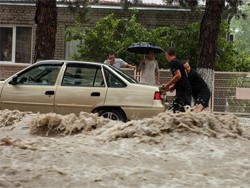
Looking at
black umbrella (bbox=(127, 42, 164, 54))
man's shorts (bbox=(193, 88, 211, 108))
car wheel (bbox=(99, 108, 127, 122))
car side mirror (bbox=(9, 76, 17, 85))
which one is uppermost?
black umbrella (bbox=(127, 42, 164, 54))

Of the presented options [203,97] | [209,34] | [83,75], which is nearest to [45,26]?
[83,75]

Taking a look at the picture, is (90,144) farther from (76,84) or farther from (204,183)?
(76,84)

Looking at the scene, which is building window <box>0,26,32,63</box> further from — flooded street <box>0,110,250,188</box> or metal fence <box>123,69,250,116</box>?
flooded street <box>0,110,250,188</box>

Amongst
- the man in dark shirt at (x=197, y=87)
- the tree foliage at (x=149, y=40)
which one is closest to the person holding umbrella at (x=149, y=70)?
the man in dark shirt at (x=197, y=87)

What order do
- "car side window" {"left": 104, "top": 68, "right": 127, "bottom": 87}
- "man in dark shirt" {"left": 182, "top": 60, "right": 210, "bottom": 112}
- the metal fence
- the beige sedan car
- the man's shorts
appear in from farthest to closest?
the metal fence, "car side window" {"left": 104, "top": 68, "right": 127, "bottom": 87}, the beige sedan car, "man in dark shirt" {"left": 182, "top": 60, "right": 210, "bottom": 112}, the man's shorts

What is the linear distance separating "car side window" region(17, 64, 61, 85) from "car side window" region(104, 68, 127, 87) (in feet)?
3.25

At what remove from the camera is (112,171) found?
121 inches

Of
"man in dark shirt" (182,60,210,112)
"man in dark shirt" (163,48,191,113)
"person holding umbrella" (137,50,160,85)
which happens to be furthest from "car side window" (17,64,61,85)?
"person holding umbrella" (137,50,160,85)

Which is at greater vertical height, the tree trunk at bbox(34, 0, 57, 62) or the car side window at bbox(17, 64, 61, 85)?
the tree trunk at bbox(34, 0, 57, 62)

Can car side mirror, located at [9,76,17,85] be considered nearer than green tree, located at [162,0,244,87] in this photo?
Yes

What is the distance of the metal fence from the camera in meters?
14.0

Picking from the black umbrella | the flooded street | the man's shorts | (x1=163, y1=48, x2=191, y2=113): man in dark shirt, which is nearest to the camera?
the flooded street

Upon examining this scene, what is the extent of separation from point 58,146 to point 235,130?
1.40 m

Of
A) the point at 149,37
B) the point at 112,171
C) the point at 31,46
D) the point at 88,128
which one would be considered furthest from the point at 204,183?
the point at 31,46
